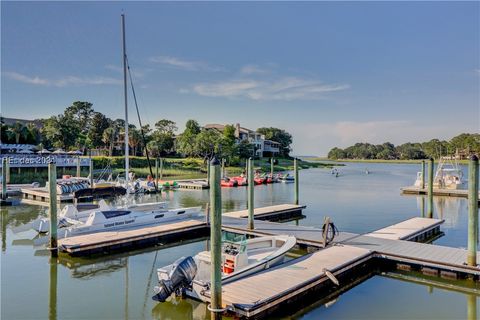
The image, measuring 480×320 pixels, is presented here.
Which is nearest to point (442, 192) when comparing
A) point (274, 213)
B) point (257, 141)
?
point (274, 213)

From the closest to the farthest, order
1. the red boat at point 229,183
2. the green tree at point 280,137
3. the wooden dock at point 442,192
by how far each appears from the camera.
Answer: the wooden dock at point 442,192 < the red boat at point 229,183 < the green tree at point 280,137

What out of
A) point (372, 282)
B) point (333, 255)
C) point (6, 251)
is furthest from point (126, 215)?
point (372, 282)

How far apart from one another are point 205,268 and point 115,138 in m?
68.6

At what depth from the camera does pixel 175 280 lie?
29.8 feet

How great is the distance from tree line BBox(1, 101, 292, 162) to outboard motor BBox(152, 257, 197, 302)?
54.1m

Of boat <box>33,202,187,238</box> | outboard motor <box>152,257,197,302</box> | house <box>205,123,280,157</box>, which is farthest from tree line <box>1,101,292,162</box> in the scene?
outboard motor <box>152,257,197,302</box>

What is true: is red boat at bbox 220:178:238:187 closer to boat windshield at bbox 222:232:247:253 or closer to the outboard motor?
boat windshield at bbox 222:232:247:253

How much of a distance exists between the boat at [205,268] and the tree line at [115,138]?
53218 millimetres

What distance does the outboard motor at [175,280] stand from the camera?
29.8ft

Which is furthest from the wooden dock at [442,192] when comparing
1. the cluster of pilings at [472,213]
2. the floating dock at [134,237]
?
the cluster of pilings at [472,213]

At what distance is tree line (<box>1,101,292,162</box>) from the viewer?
6278cm

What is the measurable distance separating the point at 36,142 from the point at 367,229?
184ft

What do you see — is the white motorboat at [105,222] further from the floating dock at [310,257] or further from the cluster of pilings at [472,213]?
the cluster of pilings at [472,213]

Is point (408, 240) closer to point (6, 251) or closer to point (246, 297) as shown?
point (246, 297)
